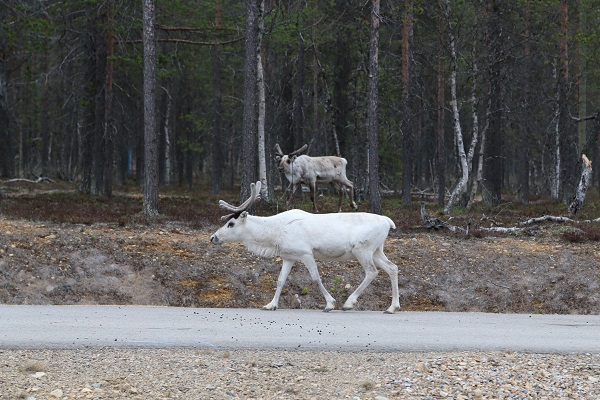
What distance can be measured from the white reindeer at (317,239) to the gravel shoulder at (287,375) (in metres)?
3.05

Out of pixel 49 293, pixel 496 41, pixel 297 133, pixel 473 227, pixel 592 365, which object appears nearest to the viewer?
pixel 592 365

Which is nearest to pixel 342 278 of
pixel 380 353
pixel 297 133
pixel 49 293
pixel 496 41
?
pixel 49 293

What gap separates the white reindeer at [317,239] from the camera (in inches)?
485

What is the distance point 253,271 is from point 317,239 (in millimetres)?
4761

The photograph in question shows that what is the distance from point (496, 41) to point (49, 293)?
20203 millimetres

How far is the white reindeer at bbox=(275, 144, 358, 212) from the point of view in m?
26.0

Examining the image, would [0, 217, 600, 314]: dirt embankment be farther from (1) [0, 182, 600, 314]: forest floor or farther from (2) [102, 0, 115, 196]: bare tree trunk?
(2) [102, 0, 115, 196]: bare tree trunk

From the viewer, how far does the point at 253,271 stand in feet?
55.5

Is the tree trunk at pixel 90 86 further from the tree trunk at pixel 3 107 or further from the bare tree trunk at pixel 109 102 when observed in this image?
the tree trunk at pixel 3 107

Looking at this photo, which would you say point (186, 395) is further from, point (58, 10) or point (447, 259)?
point (58, 10)

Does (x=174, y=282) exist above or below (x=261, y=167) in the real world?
below

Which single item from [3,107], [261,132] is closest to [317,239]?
[261,132]

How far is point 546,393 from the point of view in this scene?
8.43 m

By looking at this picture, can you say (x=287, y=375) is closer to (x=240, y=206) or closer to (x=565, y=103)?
(x=240, y=206)
